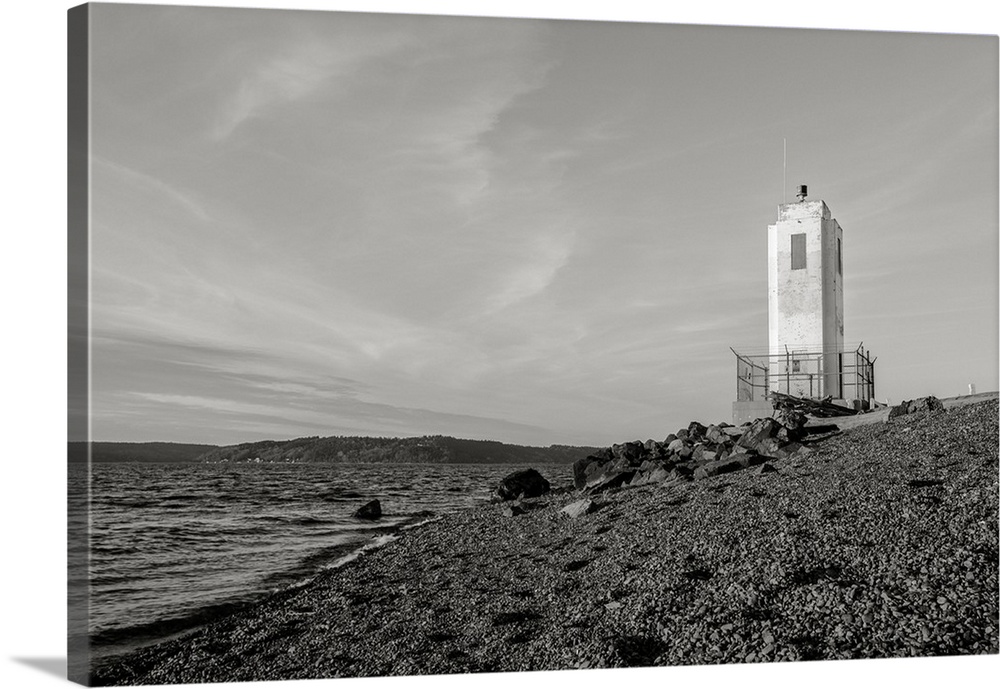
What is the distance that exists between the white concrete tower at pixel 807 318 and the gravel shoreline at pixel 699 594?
328 cm

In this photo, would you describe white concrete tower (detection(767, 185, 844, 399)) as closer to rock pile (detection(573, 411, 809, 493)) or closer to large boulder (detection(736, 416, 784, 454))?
large boulder (detection(736, 416, 784, 454))

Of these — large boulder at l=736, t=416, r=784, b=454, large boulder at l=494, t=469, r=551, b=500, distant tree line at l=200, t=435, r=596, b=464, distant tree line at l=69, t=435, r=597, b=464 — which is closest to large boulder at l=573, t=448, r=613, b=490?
large boulder at l=494, t=469, r=551, b=500

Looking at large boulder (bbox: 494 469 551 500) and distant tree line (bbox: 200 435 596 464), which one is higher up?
distant tree line (bbox: 200 435 596 464)

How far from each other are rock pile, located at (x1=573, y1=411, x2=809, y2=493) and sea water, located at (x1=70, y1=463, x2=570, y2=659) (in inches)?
38.5

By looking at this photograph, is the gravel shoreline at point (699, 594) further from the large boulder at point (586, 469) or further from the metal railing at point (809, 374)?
the large boulder at point (586, 469)

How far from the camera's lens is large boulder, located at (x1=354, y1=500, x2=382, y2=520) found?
14625mm

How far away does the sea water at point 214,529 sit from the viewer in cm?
752

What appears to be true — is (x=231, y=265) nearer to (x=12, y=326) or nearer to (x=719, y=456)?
(x=12, y=326)

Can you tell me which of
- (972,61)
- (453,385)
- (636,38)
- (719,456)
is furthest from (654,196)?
Result: (719,456)

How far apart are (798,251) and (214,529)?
9.45m

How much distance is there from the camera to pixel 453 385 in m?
9.06

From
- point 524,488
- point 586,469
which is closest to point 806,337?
point 586,469

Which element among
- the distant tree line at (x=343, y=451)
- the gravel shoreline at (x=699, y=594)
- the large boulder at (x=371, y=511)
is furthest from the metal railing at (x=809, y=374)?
the large boulder at (x=371, y=511)

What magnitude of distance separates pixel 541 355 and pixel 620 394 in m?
1.10
